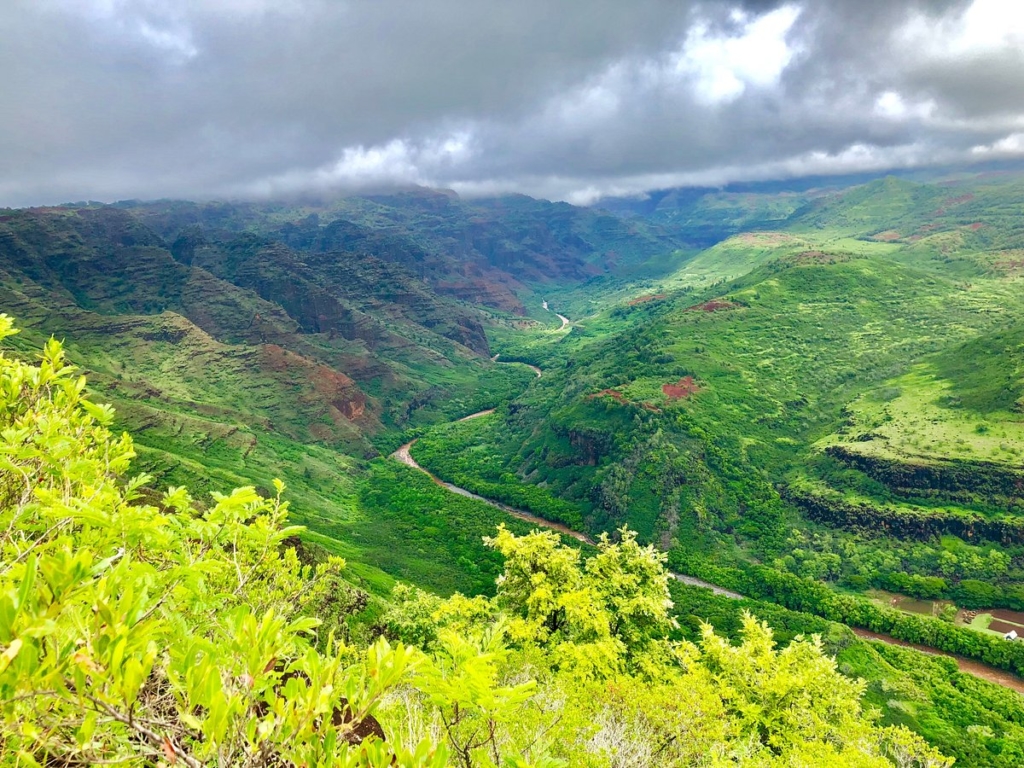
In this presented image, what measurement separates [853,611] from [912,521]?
94.2 feet

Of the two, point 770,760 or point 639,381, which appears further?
point 639,381

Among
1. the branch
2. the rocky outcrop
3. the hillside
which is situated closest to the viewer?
the branch

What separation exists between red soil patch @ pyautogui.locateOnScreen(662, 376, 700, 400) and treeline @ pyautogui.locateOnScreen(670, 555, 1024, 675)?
162ft

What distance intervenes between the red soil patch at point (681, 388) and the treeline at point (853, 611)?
49345 millimetres

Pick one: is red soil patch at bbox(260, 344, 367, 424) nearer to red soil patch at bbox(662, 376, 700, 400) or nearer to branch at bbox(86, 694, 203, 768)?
red soil patch at bbox(662, 376, 700, 400)

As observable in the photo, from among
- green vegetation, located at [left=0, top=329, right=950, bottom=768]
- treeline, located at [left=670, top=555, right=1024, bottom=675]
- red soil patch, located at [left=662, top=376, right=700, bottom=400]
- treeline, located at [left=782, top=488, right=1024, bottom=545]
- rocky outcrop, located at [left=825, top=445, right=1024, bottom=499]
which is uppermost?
green vegetation, located at [left=0, top=329, right=950, bottom=768]

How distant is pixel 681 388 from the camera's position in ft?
471

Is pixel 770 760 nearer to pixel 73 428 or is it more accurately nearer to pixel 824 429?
pixel 73 428

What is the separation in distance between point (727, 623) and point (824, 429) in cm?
7417

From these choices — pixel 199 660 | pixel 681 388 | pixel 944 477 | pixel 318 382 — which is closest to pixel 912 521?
pixel 944 477

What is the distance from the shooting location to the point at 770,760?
23.3 metres

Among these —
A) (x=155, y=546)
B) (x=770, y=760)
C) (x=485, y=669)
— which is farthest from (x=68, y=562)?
(x=770, y=760)

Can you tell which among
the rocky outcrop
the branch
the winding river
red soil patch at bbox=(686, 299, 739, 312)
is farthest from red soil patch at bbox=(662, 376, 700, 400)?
the branch

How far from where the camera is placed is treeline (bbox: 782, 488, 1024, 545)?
313ft
